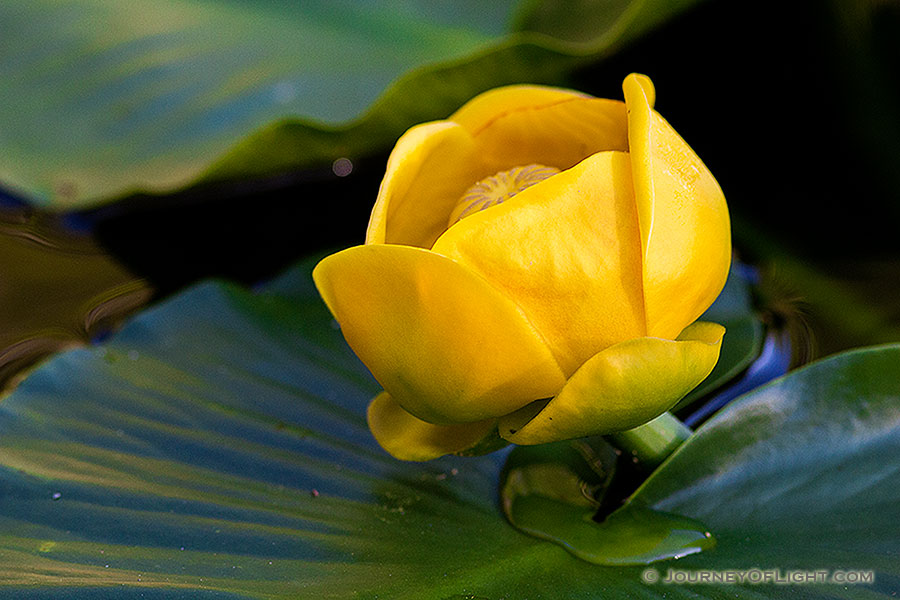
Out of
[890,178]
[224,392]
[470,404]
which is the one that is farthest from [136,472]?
[890,178]

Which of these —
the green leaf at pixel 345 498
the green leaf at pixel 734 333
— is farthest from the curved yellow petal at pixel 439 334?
the green leaf at pixel 734 333

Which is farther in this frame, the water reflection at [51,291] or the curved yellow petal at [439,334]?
the water reflection at [51,291]

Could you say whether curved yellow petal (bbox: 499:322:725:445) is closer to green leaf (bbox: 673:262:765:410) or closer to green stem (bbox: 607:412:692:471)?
green stem (bbox: 607:412:692:471)

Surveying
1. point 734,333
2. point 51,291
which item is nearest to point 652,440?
point 734,333

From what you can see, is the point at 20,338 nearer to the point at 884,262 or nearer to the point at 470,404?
the point at 470,404

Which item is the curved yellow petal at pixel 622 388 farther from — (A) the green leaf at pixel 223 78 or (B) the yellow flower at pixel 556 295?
(A) the green leaf at pixel 223 78

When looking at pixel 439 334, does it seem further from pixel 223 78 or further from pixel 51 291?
pixel 223 78
